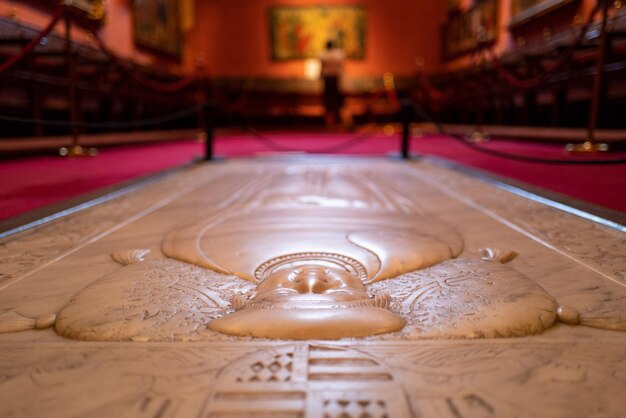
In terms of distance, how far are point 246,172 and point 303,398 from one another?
3168mm

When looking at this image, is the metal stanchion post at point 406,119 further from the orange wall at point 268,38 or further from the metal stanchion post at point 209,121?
the orange wall at point 268,38

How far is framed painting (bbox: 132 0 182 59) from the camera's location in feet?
32.2

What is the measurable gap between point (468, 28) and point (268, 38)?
5.62 meters

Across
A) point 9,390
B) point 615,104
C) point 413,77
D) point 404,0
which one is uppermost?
point 404,0

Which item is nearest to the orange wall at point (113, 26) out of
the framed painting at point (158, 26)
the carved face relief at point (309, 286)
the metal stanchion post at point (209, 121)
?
the framed painting at point (158, 26)

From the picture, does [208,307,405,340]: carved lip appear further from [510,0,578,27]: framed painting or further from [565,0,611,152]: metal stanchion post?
[510,0,578,27]: framed painting

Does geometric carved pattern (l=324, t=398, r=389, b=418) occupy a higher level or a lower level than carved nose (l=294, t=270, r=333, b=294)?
lower

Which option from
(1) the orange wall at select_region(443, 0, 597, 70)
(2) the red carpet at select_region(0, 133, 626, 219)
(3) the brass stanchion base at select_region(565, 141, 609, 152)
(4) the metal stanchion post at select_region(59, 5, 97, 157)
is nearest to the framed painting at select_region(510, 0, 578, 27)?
(1) the orange wall at select_region(443, 0, 597, 70)

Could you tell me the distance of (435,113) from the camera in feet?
41.2

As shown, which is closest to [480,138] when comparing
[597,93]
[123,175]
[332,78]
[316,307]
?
[597,93]

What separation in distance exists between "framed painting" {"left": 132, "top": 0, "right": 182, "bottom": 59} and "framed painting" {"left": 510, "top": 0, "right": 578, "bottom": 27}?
287 inches

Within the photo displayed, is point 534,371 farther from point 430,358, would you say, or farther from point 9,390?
point 9,390

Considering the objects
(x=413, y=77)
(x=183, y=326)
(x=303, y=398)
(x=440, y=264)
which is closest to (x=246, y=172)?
(x=440, y=264)

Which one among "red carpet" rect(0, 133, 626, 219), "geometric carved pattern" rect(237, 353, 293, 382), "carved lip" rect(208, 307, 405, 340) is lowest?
"geometric carved pattern" rect(237, 353, 293, 382)
